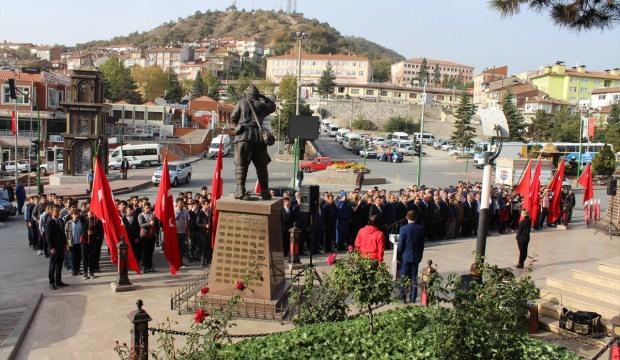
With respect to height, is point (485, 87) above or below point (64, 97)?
above

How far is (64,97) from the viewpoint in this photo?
193ft

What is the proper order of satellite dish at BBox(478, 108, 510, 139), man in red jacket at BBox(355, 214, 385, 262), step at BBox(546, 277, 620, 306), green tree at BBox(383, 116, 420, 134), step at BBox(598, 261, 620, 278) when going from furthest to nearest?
green tree at BBox(383, 116, 420, 134) < step at BBox(598, 261, 620, 278) < man in red jacket at BBox(355, 214, 385, 262) < step at BBox(546, 277, 620, 306) < satellite dish at BBox(478, 108, 510, 139)

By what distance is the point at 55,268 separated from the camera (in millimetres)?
11336

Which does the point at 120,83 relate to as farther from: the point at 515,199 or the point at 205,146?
the point at 515,199

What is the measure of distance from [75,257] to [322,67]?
462ft

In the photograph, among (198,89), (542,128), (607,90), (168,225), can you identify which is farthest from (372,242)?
(198,89)

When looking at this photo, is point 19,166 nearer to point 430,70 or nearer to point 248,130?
point 248,130

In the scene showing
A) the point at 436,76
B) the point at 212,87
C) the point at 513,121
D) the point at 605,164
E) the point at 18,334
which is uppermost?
the point at 436,76

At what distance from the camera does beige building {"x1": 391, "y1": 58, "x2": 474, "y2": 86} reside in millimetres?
178500

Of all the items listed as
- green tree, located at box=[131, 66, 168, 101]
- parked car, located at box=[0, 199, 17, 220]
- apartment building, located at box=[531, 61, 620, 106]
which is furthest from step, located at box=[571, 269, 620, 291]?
green tree, located at box=[131, 66, 168, 101]

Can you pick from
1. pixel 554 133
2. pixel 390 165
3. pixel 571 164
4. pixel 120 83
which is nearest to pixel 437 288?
pixel 571 164

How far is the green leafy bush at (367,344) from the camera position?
6.39m

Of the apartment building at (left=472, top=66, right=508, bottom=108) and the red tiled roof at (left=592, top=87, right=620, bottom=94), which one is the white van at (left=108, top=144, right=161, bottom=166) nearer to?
the red tiled roof at (left=592, top=87, right=620, bottom=94)

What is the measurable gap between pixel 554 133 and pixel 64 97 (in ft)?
177
